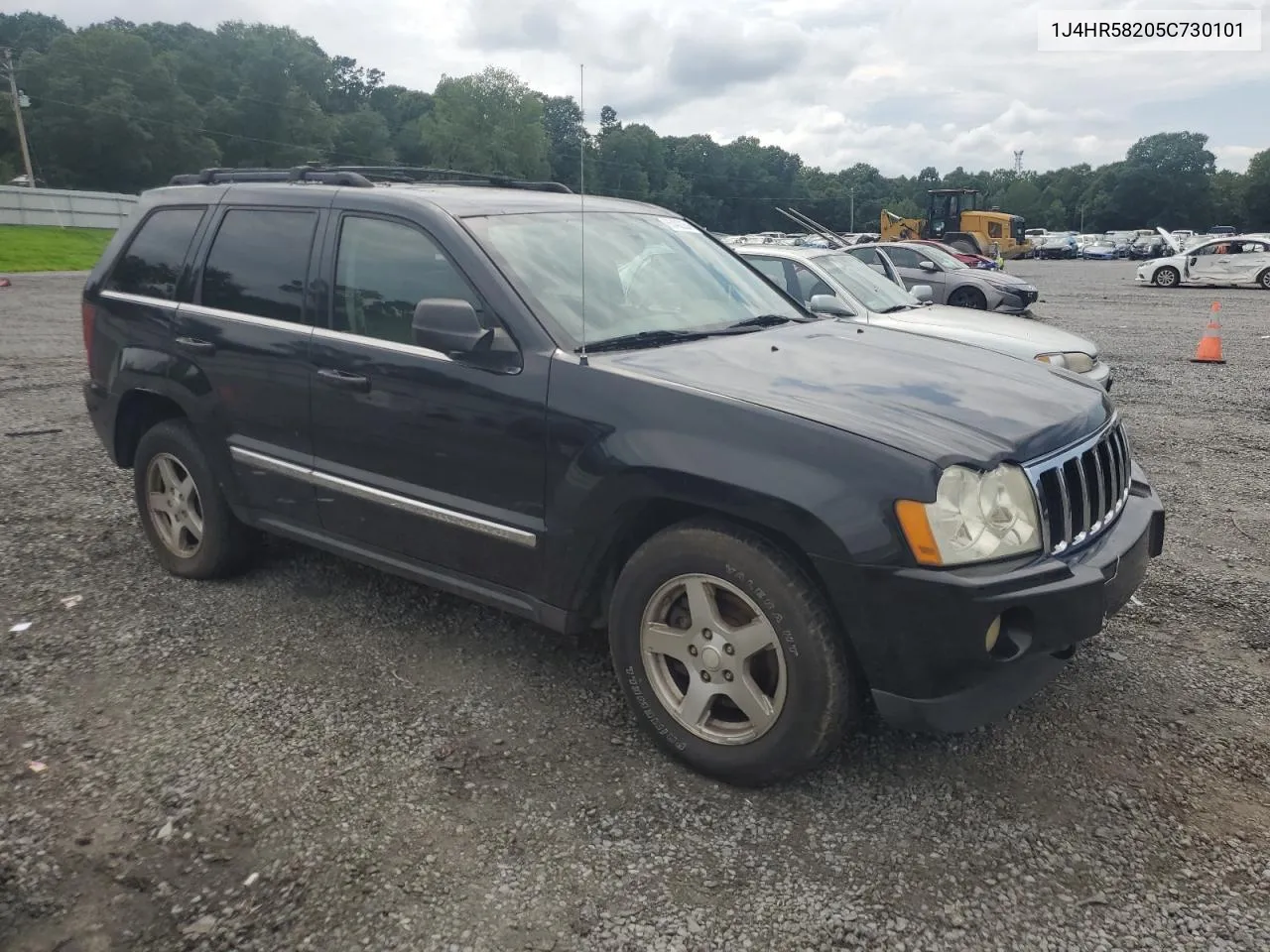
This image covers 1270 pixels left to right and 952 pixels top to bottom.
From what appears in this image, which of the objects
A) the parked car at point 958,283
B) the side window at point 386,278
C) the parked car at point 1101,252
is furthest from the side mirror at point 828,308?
the parked car at point 1101,252

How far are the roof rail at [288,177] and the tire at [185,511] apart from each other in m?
1.19

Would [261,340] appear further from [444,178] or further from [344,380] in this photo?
[444,178]

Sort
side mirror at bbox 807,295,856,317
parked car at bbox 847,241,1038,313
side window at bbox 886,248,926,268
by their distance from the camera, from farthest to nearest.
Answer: side window at bbox 886,248,926,268 → parked car at bbox 847,241,1038,313 → side mirror at bbox 807,295,856,317

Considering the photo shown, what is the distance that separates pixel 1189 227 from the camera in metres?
97.4

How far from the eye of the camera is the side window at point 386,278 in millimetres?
3596

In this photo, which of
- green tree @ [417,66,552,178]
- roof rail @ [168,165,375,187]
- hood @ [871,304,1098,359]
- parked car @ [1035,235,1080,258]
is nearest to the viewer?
roof rail @ [168,165,375,187]

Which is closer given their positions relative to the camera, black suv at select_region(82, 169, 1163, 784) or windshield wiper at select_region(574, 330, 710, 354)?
black suv at select_region(82, 169, 1163, 784)

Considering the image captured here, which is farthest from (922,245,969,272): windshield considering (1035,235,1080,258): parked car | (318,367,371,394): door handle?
(1035,235,1080,258): parked car

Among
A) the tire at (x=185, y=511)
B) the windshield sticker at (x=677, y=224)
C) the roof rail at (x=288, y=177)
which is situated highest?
the roof rail at (x=288, y=177)

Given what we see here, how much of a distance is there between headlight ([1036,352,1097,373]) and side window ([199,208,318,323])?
235 inches

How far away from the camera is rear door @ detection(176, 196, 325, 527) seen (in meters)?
3.97

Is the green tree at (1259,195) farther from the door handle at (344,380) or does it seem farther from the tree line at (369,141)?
the door handle at (344,380)

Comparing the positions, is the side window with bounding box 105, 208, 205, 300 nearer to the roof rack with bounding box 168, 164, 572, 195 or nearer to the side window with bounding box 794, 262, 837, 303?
the roof rack with bounding box 168, 164, 572, 195

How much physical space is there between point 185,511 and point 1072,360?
6.75 metres
